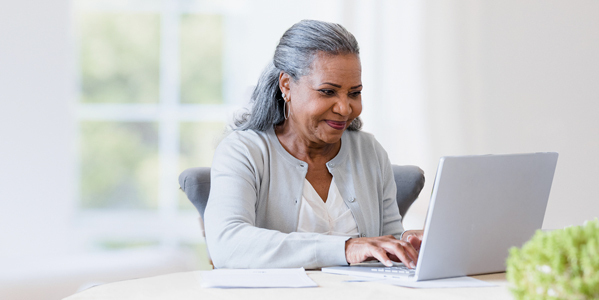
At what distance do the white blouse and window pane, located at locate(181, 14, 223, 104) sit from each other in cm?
294

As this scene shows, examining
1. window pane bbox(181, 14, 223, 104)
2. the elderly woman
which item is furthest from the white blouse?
window pane bbox(181, 14, 223, 104)

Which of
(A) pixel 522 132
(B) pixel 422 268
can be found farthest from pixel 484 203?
(A) pixel 522 132

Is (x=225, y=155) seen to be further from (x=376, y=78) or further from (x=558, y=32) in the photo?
(x=558, y=32)

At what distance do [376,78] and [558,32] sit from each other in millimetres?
1135

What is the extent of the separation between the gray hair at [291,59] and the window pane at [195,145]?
266 centimetres

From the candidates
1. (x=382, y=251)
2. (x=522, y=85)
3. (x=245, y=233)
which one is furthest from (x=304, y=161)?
(x=522, y=85)

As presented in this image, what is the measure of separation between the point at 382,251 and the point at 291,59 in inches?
27.5

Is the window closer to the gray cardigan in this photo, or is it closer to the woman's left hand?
the gray cardigan

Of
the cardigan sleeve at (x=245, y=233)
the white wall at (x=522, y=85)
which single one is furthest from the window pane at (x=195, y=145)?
the cardigan sleeve at (x=245, y=233)

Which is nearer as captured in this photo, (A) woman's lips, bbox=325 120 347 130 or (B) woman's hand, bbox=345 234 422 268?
(B) woman's hand, bbox=345 234 422 268

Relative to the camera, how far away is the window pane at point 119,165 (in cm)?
447

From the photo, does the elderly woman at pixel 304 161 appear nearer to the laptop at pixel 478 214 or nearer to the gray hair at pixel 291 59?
the gray hair at pixel 291 59

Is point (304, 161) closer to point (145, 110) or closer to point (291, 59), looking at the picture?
point (291, 59)

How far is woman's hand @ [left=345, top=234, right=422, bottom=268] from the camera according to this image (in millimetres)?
1193
